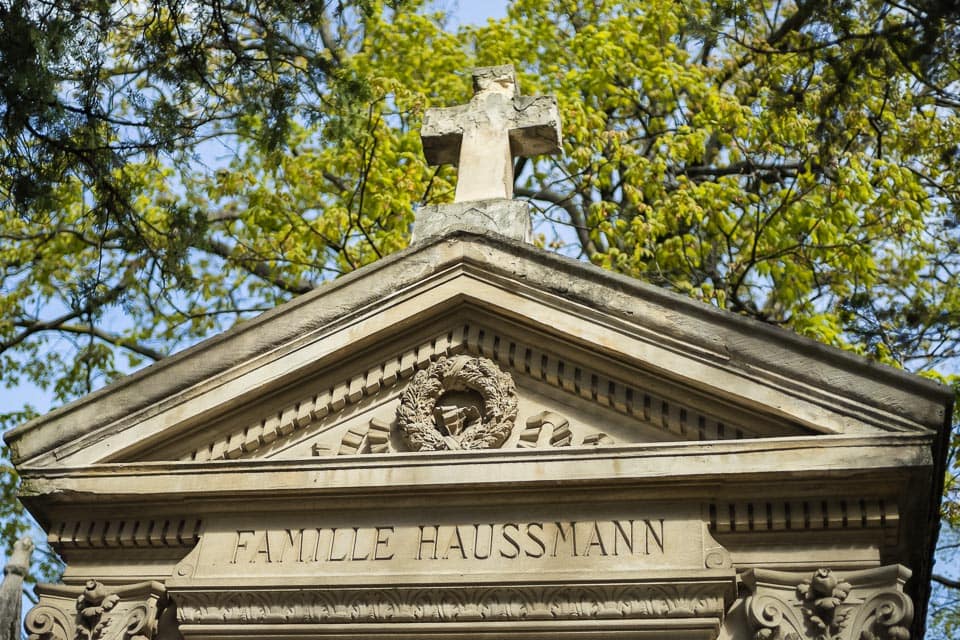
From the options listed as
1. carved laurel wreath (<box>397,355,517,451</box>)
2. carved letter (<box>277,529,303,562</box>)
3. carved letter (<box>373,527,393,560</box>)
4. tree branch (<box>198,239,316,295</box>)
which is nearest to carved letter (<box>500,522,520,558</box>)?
carved laurel wreath (<box>397,355,517,451</box>)

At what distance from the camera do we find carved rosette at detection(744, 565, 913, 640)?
6074mm

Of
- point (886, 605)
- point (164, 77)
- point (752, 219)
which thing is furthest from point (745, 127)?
point (886, 605)

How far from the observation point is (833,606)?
616cm

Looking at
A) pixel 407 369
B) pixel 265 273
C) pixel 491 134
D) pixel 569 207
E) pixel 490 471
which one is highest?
pixel 569 207

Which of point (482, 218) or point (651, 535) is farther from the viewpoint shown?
point (482, 218)

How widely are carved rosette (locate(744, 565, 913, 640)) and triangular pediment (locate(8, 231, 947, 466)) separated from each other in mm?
890

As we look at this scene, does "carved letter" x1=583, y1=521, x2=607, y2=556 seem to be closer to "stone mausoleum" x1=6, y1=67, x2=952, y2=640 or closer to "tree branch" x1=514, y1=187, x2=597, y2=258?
"stone mausoleum" x1=6, y1=67, x2=952, y2=640

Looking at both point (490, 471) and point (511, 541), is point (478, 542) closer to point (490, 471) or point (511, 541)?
point (511, 541)

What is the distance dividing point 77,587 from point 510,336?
2702 mm

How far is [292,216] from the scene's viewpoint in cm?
1466

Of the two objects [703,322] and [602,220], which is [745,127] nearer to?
[602,220]

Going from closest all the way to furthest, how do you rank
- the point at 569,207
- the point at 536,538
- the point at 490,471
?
1. the point at 536,538
2. the point at 490,471
3. the point at 569,207

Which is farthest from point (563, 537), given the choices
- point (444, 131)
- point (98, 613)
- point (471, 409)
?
point (444, 131)

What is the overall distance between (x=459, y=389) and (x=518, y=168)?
9285mm
